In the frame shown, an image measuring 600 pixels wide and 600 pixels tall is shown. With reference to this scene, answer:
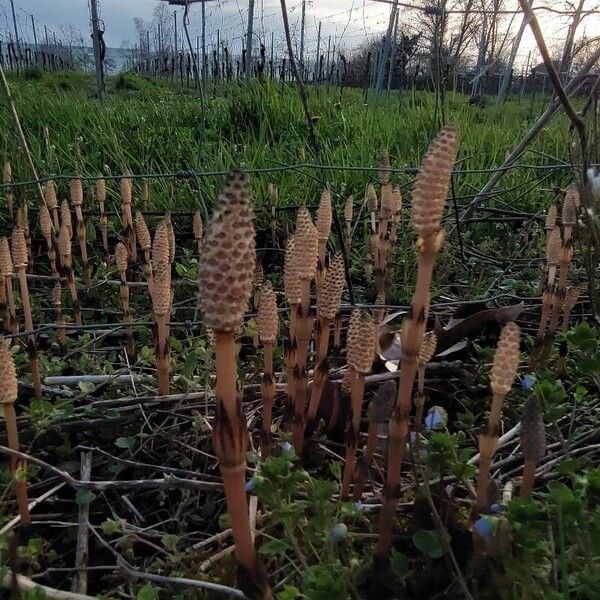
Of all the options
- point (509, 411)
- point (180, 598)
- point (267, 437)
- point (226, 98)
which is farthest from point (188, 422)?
point (226, 98)

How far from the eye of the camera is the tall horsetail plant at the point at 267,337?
3.54 ft

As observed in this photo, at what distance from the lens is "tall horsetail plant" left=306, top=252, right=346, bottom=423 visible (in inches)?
45.6

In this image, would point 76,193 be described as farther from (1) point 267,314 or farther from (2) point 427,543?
(2) point 427,543

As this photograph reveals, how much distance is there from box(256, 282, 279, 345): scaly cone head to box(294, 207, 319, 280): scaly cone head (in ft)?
0.23

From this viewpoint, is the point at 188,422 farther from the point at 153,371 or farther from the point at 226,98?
the point at 226,98

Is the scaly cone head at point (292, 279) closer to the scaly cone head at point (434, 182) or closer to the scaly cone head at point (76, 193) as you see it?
the scaly cone head at point (434, 182)

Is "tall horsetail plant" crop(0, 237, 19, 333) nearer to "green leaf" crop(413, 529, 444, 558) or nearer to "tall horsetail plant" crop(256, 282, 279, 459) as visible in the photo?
"tall horsetail plant" crop(256, 282, 279, 459)

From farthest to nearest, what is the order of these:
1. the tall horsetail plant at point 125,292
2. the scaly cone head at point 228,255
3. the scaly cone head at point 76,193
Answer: the scaly cone head at point 76,193
the tall horsetail plant at point 125,292
the scaly cone head at point 228,255

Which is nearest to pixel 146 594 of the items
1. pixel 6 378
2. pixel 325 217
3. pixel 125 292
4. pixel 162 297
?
pixel 6 378

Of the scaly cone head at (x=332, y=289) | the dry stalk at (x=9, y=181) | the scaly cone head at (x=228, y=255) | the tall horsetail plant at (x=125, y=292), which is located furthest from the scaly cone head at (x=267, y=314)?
the dry stalk at (x=9, y=181)

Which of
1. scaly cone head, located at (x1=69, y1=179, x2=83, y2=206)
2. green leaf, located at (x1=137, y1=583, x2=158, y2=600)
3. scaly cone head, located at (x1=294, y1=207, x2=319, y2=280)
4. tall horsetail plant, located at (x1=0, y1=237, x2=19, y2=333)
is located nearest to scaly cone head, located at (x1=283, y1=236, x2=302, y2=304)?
scaly cone head, located at (x1=294, y1=207, x2=319, y2=280)

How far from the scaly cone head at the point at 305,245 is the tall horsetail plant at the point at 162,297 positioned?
0.34 m

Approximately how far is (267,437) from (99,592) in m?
0.38

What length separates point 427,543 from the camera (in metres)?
0.92
